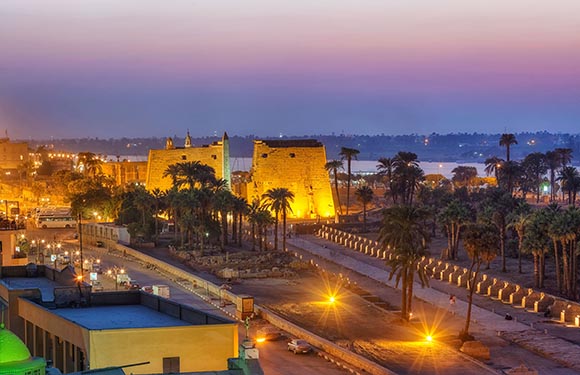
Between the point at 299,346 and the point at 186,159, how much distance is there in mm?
52424

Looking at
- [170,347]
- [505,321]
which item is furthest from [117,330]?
[505,321]

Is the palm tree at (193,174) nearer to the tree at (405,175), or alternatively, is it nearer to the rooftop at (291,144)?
the rooftop at (291,144)

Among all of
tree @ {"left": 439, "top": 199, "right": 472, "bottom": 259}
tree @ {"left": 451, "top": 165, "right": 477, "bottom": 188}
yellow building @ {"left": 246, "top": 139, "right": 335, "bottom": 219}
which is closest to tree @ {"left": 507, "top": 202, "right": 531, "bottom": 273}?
tree @ {"left": 439, "top": 199, "right": 472, "bottom": 259}

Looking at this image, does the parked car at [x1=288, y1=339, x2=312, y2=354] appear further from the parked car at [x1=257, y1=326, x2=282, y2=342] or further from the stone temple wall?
the stone temple wall

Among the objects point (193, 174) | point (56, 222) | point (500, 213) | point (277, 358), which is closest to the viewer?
point (277, 358)

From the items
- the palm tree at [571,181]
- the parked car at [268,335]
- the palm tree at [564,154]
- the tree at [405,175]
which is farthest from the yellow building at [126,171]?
the parked car at [268,335]

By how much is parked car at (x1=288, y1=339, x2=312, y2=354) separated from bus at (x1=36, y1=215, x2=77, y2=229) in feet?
149

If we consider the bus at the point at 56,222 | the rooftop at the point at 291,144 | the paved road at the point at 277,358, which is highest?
the rooftop at the point at 291,144

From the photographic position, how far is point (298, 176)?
84.8m

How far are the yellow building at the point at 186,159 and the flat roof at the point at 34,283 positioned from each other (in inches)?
2250

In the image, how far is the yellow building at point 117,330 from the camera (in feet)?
65.1

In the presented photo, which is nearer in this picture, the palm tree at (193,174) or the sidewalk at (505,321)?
the sidewalk at (505,321)

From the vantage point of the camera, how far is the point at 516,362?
1432 inches

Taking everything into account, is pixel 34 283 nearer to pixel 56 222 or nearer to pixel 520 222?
pixel 520 222
